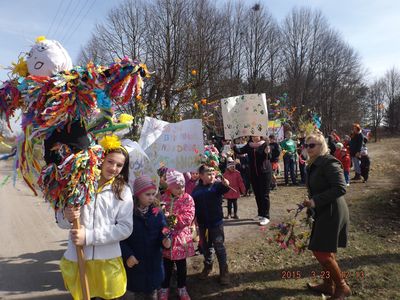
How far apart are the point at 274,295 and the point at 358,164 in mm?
9580

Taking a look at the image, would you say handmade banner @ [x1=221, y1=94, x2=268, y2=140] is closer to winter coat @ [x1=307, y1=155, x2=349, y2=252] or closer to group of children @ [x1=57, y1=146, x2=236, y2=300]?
group of children @ [x1=57, y1=146, x2=236, y2=300]

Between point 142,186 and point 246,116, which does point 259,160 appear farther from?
point 142,186

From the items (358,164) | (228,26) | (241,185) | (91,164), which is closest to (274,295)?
(91,164)

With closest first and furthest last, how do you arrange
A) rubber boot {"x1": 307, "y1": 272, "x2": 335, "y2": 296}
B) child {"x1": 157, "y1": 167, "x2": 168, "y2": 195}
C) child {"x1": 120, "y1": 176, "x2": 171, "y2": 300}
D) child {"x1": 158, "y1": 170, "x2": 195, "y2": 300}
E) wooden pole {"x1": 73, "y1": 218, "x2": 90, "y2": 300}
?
wooden pole {"x1": 73, "y1": 218, "x2": 90, "y2": 300} < child {"x1": 120, "y1": 176, "x2": 171, "y2": 300} < child {"x1": 158, "y1": 170, "x2": 195, "y2": 300} < rubber boot {"x1": 307, "y1": 272, "x2": 335, "y2": 296} < child {"x1": 157, "y1": 167, "x2": 168, "y2": 195}

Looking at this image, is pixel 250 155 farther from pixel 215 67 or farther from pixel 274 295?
pixel 215 67

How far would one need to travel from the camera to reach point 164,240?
3.21 meters

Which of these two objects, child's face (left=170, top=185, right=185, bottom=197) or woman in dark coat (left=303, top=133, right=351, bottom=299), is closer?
woman in dark coat (left=303, top=133, right=351, bottom=299)

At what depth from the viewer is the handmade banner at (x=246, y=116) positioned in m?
6.57

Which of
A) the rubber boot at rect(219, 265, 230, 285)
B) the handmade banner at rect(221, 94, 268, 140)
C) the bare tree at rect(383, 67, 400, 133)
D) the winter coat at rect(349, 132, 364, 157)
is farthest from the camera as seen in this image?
the bare tree at rect(383, 67, 400, 133)

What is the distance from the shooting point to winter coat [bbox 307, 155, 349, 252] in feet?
11.4

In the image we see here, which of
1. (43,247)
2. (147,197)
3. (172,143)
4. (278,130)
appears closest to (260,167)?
(172,143)

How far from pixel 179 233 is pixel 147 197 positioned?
771 millimetres

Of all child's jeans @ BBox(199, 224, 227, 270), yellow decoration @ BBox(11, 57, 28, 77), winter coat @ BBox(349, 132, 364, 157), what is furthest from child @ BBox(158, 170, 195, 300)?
winter coat @ BBox(349, 132, 364, 157)
